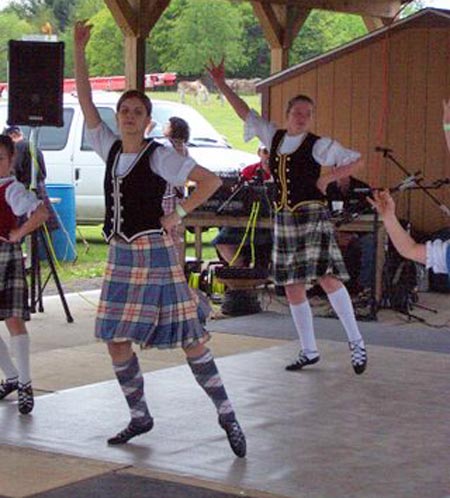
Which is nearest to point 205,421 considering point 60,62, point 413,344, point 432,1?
point 413,344

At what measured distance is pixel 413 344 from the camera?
828cm

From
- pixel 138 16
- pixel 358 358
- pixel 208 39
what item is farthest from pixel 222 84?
pixel 208 39

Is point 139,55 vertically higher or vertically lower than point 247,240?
higher

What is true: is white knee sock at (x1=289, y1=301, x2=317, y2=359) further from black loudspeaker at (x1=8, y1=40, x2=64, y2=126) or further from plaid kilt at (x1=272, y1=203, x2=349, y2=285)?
black loudspeaker at (x1=8, y1=40, x2=64, y2=126)

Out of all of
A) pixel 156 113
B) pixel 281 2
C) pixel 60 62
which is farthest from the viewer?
pixel 156 113

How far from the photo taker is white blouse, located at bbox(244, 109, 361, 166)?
A: 6.84 m

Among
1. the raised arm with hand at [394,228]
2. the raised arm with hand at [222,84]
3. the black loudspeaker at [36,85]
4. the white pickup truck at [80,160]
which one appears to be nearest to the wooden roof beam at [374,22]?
the white pickup truck at [80,160]

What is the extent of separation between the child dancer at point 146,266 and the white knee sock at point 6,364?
1.06 metres

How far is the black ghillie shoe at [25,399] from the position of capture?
Answer: 5.91m

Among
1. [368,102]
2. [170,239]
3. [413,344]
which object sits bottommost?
[413,344]

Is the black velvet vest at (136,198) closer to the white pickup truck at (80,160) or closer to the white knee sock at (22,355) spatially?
the white knee sock at (22,355)

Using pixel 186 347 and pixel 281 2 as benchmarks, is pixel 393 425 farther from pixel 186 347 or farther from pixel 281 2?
pixel 281 2

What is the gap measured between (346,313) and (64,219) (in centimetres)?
685

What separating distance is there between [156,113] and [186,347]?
34.3ft
